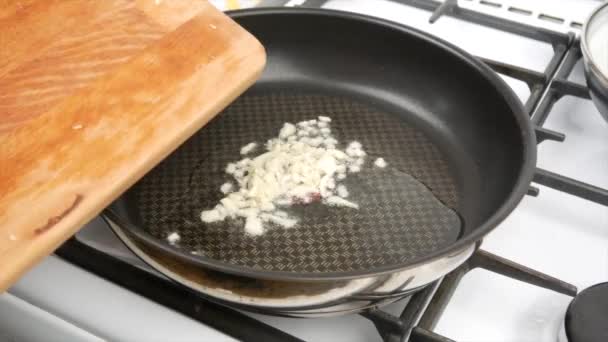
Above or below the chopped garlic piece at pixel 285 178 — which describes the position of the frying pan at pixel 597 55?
above

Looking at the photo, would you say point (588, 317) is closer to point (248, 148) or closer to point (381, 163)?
point (381, 163)

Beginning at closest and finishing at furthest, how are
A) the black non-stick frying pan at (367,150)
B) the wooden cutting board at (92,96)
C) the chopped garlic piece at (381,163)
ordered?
the wooden cutting board at (92,96)
the black non-stick frying pan at (367,150)
the chopped garlic piece at (381,163)

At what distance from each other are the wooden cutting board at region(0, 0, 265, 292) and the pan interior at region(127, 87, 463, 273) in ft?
0.30

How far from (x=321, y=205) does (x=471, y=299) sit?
166 mm

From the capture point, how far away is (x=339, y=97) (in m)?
0.76

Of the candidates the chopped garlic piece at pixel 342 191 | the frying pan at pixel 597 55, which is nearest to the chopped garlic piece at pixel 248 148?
the chopped garlic piece at pixel 342 191

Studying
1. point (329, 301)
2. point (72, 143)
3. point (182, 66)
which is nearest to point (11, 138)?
point (72, 143)

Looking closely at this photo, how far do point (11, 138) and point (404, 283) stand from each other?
0.30 metres

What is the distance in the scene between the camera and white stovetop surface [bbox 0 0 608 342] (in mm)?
489

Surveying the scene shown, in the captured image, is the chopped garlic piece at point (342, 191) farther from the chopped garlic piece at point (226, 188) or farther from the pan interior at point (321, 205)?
the chopped garlic piece at point (226, 188)

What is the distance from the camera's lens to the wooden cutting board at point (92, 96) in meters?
0.41

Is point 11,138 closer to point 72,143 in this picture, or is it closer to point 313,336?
point 72,143

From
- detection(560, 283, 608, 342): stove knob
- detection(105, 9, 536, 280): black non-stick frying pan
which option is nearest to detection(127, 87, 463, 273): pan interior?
detection(105, 9, 536, 280): black non-stick frying pan

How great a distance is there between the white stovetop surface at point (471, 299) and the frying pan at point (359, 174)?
0.05 metres
